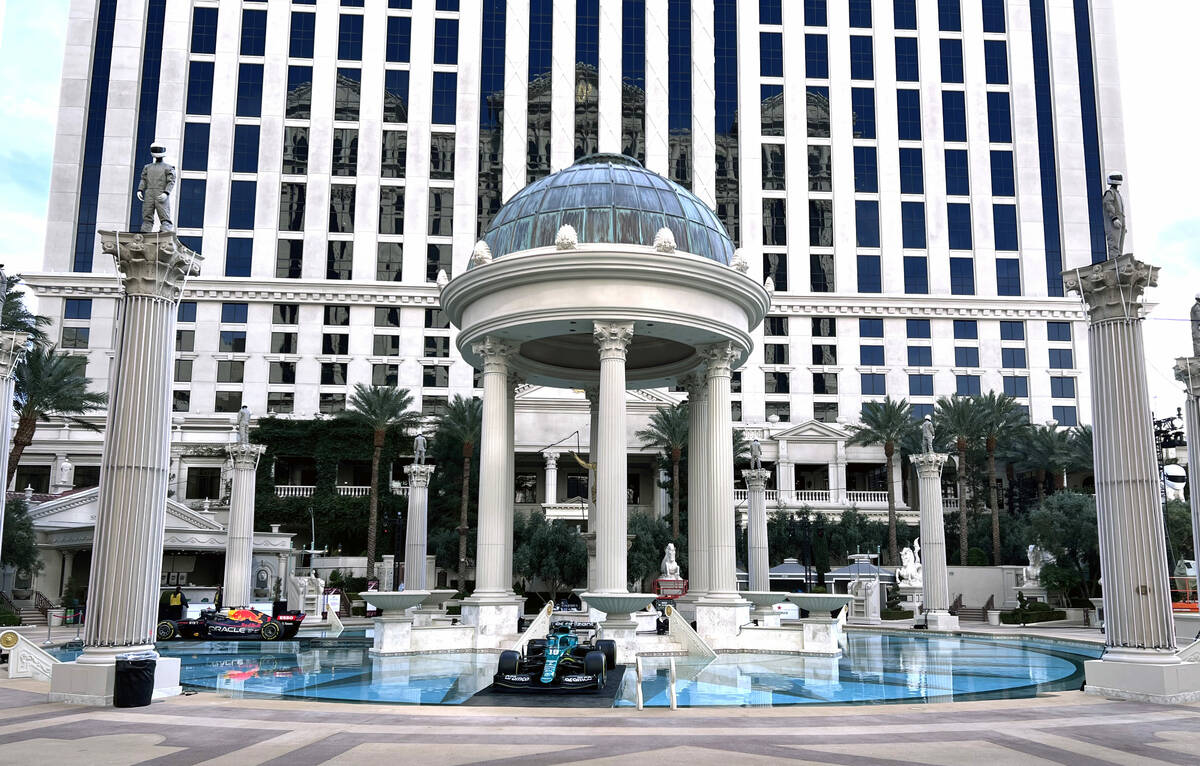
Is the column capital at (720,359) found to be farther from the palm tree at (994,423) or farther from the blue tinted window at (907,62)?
the blue tinted window at (907,62)

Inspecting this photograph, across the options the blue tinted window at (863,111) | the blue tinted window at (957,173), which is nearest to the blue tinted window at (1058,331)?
the blue tinted window at (957,173)

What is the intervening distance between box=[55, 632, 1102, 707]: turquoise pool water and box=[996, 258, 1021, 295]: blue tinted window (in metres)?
70.6

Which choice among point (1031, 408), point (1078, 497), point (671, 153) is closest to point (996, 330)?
point (1031, 408)

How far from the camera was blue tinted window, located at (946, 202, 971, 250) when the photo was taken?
96438 mm

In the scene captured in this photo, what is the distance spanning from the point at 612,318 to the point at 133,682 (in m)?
16.2

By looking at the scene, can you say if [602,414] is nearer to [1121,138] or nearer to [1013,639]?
[1013,639]

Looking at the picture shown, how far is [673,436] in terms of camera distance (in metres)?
69.0

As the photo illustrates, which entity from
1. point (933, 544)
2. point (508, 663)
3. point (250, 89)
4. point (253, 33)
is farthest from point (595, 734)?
point (253, 33)

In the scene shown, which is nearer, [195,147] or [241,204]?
[241,204]

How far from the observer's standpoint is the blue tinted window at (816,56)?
324 ft

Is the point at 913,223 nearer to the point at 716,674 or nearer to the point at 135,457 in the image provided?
the point at 716,674

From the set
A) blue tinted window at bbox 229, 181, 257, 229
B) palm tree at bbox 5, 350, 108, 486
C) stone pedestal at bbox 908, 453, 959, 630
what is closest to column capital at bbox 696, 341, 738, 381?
stone pedestal at bbox 908, 453, 959, 630

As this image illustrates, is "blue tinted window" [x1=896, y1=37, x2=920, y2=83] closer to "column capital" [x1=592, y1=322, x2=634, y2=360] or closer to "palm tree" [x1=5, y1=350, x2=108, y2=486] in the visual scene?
"palm tree" [x1=5, y1=350, x2=108, y2=486]

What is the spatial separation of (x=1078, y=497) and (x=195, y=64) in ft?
280
